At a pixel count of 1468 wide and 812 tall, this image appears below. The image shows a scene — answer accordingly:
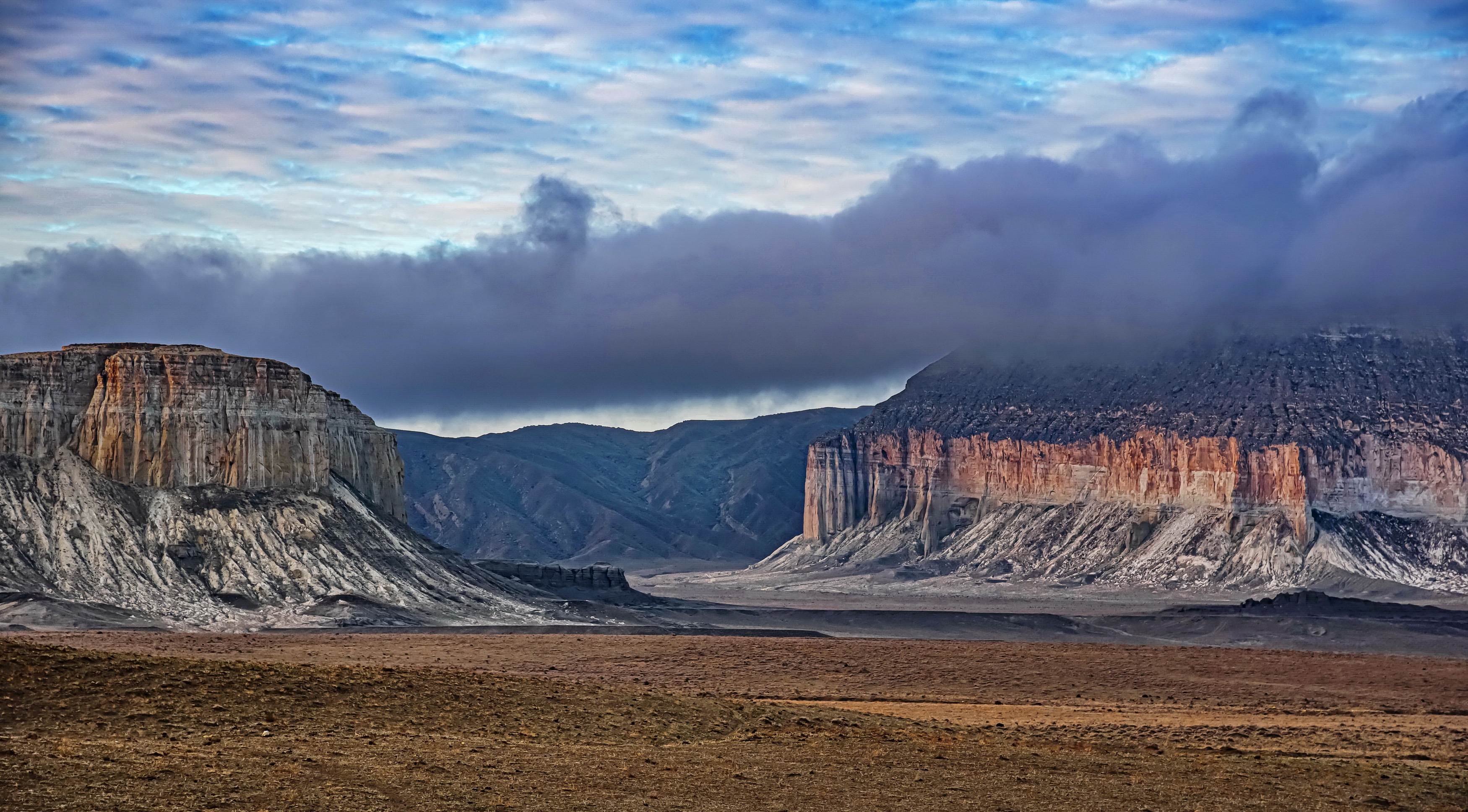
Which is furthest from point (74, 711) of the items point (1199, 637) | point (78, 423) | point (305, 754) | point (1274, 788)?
point (1199, 637)

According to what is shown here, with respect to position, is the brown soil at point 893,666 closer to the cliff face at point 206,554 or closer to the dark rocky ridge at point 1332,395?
the cliff face at point 206,554

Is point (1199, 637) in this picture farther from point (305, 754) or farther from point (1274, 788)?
point (305, 754)

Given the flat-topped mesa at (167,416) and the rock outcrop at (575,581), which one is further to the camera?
the rock outcrop at (575,581)

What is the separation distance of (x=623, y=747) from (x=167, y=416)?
7014 centimetres

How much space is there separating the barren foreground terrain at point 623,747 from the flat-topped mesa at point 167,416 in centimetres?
5022

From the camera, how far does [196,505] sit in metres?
99.9

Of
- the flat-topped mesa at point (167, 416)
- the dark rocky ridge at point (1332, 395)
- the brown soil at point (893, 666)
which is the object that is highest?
the dark rocky ridge at point (1332, 395)

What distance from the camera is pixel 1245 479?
17462cm

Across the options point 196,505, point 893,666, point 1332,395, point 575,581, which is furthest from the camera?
point 1332,395

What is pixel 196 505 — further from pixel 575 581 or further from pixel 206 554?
pixel 575 581

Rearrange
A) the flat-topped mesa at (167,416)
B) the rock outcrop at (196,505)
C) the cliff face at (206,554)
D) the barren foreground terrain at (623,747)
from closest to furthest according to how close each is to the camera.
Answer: the barren foreground terrain at (623,747)
the cliff face at (206,554)
the rock outcrop at (196,505)
the flat-topped mesa at (167,416)

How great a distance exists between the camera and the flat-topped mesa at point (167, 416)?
99.9m

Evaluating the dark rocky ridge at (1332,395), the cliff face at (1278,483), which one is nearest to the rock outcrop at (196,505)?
the cliff face at (1278,483)

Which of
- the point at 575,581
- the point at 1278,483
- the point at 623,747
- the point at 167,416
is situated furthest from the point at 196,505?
the point at 1278,483
